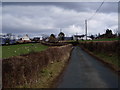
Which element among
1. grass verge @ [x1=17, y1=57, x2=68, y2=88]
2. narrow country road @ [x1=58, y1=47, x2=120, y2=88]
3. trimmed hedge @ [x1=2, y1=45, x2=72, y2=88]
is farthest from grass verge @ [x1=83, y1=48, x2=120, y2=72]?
trimmed hedge @ [x1=2, y1=45, x2=72, y2=88]

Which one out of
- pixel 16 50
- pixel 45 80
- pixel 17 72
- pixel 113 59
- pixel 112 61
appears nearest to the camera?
pixel 17 72

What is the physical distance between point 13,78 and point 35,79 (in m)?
2.27

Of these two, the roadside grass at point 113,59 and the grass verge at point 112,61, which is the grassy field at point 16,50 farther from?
the roadside grass at point 113,59

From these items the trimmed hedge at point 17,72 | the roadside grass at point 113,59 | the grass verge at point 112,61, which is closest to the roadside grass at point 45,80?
the trimmed hedge at point 17,72

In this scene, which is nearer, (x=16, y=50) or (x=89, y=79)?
(x=89, y=79)

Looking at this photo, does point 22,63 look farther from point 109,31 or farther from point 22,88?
point 109,31

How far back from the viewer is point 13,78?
341 inches

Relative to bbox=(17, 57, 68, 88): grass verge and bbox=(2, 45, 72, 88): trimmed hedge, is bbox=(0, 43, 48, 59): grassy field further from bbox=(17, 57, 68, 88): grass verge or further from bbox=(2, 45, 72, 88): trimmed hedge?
bbox=(2, 45, 72, 88): trimmed hedge

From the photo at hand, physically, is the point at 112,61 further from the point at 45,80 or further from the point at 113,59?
the point at 45,80

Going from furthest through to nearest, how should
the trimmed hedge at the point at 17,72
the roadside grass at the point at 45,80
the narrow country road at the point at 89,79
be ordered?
the roadside grass at the point at 45,80
the narrow country road at the point at 89,79
the trimmed hedge at the point at 17,72

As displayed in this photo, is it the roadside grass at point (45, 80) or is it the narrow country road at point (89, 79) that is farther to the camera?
the roadside grass at point (45, 80)

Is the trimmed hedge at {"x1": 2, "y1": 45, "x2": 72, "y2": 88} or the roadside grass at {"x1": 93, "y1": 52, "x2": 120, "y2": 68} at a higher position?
the trimmed hedge at {"x1": 2, "y1": 45, "x2": 72, "y2": 88}

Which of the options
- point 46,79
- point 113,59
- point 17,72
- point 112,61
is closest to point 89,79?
point 46,79

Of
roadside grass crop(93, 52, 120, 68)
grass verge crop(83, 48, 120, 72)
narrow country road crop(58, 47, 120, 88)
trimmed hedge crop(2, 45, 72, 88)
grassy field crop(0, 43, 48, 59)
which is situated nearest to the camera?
trimmed hedge crop(2, 45, 72, 88)
